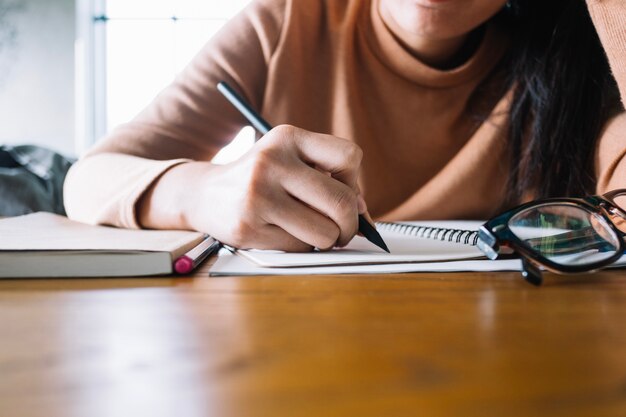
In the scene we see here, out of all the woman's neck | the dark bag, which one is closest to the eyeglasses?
the woman's neck

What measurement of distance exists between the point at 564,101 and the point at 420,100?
0.23 meters

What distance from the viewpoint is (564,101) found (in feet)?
2.67

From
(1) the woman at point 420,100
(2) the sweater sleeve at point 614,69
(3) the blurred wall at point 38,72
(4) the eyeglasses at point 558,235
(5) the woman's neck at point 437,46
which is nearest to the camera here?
(4) the eyeglasses at point 558,235

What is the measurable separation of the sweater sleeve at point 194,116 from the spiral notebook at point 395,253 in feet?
0.94

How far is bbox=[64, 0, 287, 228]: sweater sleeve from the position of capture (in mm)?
689

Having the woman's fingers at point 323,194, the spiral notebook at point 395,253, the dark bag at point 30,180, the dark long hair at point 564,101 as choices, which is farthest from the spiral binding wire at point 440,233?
the dark bag at point 30,180

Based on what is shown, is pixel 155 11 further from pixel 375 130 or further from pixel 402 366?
pixel 402 366

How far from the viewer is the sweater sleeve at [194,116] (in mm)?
689

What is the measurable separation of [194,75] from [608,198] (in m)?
0.63

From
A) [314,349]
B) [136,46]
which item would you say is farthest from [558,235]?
[136,46]

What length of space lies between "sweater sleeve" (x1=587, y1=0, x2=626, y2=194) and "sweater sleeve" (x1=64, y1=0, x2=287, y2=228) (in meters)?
0.48

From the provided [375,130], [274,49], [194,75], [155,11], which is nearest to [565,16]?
[375,130]

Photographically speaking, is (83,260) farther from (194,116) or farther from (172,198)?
(194,116)

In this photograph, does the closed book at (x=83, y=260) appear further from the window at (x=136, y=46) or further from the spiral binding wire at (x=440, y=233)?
the window at (x=136, y=46)
